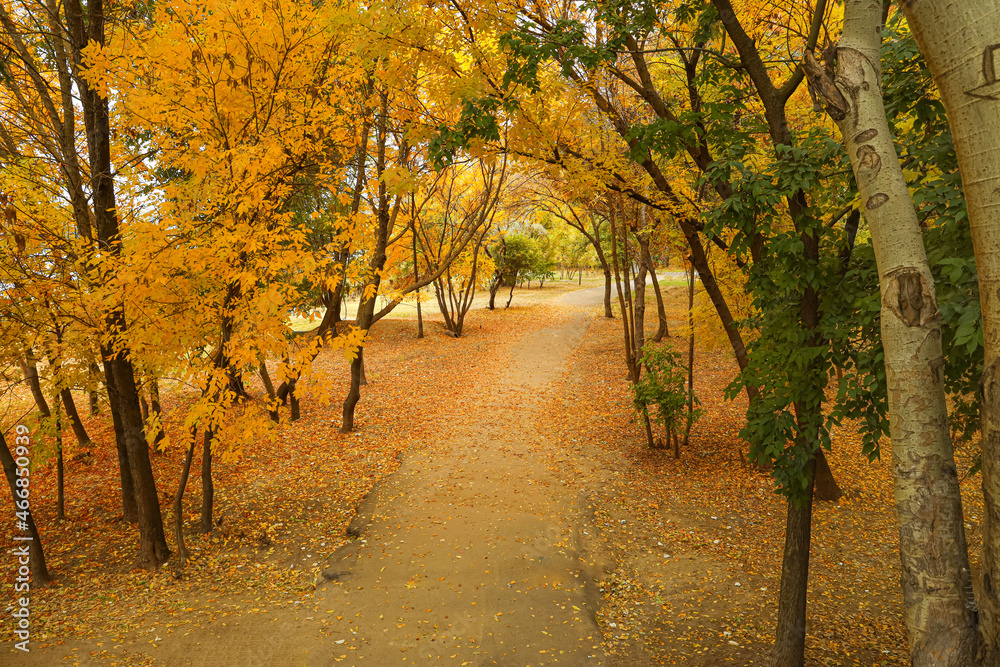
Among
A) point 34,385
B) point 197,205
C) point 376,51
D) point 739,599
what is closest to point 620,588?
point 739,599

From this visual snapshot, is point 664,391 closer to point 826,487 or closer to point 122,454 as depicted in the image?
point 826,487

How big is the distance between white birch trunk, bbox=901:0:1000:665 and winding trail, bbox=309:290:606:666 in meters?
3.65

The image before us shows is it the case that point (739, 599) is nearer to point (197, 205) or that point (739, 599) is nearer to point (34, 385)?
point (197, 205)

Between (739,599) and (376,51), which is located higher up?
(376,51)

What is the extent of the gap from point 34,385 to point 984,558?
9.89 meters

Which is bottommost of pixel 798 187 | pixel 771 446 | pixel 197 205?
pixel 771 446

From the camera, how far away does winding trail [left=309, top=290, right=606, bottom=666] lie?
5.06 m

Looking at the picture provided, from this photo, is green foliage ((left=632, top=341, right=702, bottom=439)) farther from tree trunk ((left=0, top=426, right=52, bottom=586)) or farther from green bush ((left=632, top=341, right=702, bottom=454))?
tree trunk ((left=0, top=426, right=52, bottom=586))

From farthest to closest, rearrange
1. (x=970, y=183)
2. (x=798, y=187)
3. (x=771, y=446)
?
(x=771, y=446) → (x=798, y=187) → (x=970, y=183)

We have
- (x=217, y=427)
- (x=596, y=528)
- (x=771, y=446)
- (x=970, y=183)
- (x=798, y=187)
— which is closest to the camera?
(x=970, y=183)

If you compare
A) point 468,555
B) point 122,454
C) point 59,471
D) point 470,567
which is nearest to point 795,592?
point 470,567

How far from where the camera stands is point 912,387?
2488 mm

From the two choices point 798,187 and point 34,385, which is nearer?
point 798,187

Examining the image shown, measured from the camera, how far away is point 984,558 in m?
2.24
